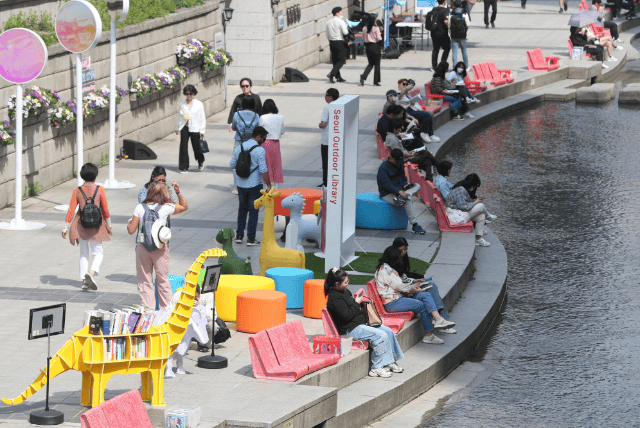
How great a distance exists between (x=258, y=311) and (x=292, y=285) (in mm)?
1116

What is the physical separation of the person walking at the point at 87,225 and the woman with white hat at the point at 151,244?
1.64 m

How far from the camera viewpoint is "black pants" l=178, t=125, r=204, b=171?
763 inches

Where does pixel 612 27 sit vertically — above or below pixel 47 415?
below

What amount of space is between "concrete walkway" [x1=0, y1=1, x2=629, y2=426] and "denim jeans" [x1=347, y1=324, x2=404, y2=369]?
34.1 inches

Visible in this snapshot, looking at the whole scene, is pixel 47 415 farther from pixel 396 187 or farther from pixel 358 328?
pixel 396 187

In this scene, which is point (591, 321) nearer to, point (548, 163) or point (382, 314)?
point (382, 314)

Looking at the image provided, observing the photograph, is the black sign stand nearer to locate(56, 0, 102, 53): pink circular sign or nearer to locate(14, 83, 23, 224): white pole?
locate(14, 83, 23, 224): white pole

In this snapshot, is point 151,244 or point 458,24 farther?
point 458,24

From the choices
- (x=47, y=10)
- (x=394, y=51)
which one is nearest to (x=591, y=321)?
(x=47, y=10)

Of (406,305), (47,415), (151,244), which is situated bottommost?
(406,305)

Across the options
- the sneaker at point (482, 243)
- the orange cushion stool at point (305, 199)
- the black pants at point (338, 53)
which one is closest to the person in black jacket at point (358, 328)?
the orange cushion stool at point (305, 199)

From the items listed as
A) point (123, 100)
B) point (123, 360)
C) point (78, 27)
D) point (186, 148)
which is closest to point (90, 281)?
point (123, 360)

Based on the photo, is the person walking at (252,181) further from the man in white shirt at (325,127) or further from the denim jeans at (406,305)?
the denim jeans at (406,305)

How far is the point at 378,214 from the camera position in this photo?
1608 cm
